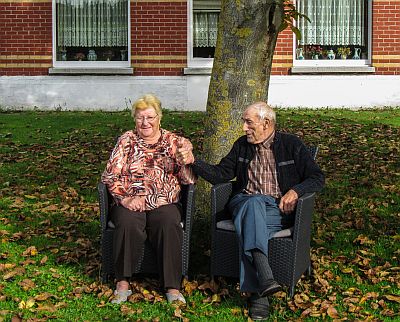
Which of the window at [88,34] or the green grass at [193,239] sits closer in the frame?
the green grass at [193,239]

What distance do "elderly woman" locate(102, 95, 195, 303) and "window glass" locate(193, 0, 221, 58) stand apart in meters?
10.6

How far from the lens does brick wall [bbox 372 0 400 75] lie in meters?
16.2

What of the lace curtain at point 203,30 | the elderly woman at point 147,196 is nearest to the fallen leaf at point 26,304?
the elderly woman at point 147,196

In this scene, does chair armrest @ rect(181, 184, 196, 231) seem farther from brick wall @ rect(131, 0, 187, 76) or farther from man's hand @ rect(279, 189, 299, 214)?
brick wall @ rect(131, 0, 187, 76)

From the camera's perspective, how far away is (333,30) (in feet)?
55.5

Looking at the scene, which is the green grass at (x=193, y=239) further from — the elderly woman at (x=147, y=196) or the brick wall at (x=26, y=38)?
the brick wall at (x=26, y=38)

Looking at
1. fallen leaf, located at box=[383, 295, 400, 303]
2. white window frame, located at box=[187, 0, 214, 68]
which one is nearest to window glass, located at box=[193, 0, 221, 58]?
white window frame, located at box=[187, 0, 214, 68]

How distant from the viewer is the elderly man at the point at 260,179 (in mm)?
5449

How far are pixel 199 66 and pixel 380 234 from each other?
9.64 meters

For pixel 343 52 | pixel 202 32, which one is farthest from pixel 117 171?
pixel 343 52

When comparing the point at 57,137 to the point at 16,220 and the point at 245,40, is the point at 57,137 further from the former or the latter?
the point at 245,40

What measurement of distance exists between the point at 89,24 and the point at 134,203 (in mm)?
11598

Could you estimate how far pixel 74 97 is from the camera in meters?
16.2

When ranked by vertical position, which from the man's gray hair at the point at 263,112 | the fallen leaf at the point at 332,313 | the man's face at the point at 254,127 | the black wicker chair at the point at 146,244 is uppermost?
the man's gray hair at the point at 263,112
